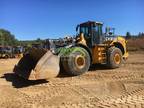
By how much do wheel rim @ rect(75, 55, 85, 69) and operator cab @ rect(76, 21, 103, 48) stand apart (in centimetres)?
153

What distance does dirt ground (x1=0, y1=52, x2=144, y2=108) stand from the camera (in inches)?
278

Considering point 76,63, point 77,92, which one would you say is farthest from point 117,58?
point 77,92

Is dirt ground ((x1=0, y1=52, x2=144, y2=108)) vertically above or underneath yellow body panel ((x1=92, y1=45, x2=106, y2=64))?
underneath

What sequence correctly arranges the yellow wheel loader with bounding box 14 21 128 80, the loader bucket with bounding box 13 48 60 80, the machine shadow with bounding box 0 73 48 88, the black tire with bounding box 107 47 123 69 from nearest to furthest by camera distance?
the loader bucket with bounding box 13 48 60 80
the yellow wheel loader with bounding box 14 21 128 80
the machine shadow with bounding box 0 73 48 88
the black tire with bounding box 107 47 123 69

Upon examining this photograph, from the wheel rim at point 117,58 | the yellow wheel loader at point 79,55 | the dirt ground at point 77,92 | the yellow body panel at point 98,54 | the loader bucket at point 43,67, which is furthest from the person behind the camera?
the wheel rim at point 117,58

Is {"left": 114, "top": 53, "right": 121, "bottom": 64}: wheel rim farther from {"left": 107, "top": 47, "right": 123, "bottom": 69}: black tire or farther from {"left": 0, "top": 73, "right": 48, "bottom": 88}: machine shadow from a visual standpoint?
{"left": 0, "top": 73, "right": 48, "bottom": 88}: machine shadow

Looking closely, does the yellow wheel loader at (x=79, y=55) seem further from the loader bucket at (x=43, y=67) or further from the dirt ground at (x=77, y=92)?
the dirt ground at (x=77, y=92)

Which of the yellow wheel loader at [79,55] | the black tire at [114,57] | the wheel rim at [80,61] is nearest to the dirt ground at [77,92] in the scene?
the yellow wheel loader at [79,55]

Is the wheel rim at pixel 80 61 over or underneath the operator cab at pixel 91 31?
underneath

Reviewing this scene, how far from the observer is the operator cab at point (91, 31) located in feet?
42.5

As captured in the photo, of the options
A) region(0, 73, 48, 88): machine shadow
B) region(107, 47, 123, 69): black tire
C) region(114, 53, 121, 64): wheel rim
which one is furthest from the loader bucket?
region(114, 53, 121, 64): wheel rim

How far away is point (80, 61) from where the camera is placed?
37.8ft

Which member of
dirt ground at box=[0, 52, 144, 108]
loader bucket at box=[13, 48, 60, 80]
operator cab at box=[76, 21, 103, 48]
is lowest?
dirt ground at box=[0, 52, 144, 108]

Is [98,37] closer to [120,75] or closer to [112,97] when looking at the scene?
[120,75]
